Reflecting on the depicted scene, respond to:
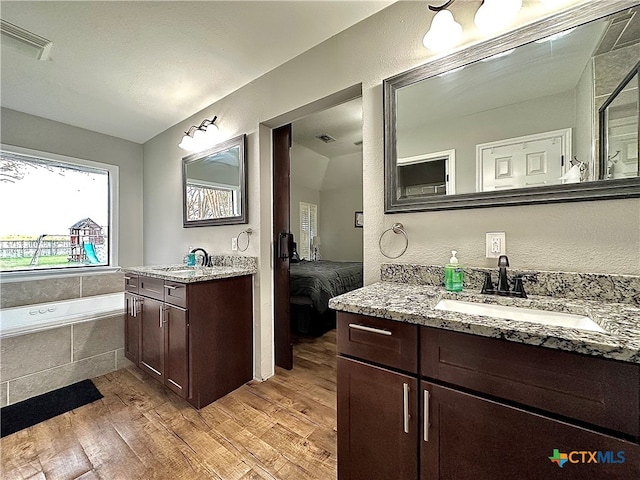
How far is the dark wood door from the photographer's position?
230 centimetres

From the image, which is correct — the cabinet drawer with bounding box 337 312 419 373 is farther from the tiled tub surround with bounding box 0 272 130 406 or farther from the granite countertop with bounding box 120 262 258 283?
the tiled tub surround with bounding box 0 272 130 406

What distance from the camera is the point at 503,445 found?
2.40 ft

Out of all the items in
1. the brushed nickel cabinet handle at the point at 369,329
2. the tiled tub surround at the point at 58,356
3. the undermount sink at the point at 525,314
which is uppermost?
the undermount sink at the point at 525,314

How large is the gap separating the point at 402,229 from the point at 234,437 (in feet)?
5.10

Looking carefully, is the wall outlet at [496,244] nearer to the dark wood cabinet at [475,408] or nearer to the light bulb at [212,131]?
the dark wood cabinet at [475,408]

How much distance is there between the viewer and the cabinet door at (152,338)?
77.5 inches

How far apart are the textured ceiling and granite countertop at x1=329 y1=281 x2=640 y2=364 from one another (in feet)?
5.33

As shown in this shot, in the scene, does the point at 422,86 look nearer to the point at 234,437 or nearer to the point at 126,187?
the point at 234,437

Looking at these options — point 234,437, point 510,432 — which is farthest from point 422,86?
point 234,437

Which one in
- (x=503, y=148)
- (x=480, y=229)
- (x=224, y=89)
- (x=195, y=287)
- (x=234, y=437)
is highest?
(x=224, y=89)

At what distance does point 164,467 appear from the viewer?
1.34 m

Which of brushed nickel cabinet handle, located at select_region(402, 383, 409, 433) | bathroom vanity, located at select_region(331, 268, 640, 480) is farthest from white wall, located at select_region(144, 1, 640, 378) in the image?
brushed nickel cabinet handle, located at select_region(402, 383, 409, 433)

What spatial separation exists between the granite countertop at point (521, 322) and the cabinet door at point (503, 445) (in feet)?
0.68

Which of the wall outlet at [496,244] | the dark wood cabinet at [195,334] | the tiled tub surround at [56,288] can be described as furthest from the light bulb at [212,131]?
the wall outlet at [496,244]
